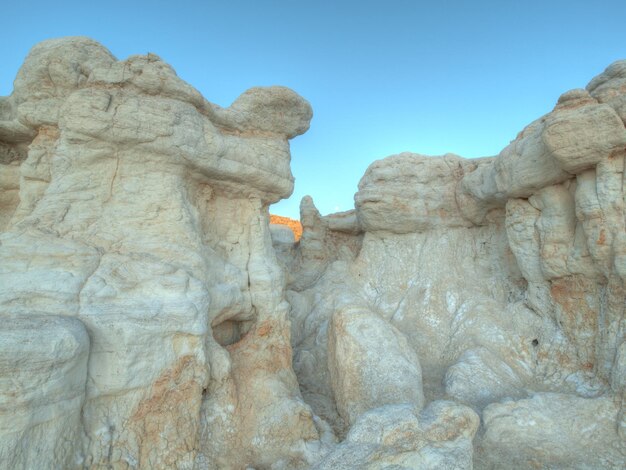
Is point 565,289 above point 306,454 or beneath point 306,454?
above

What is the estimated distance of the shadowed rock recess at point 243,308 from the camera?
3.56 metres

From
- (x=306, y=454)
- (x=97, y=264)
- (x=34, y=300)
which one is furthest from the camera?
(x=306, y=454)

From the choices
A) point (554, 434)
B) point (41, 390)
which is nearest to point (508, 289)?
point (554, 434)

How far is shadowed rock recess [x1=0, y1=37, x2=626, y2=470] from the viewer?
11.7ft

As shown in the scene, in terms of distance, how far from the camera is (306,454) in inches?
182

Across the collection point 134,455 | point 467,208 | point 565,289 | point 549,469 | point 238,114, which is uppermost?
point 238,114

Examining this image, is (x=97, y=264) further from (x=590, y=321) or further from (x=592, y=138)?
(x=590, y=321)

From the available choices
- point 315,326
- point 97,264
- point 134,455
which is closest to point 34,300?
point 97,264

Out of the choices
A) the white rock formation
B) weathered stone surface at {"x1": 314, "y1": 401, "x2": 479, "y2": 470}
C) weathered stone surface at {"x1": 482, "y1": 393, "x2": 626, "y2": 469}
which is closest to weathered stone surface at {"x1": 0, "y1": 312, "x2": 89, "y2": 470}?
weathered stone surface at {"x1": 314, "y1": 401, "x2": 479, "y2": 470}

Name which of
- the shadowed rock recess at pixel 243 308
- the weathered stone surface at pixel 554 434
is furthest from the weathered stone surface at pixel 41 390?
the weathered stone surface at pixel 554 434

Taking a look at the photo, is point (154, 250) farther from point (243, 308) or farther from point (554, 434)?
point (554, 434)

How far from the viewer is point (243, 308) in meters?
5.74

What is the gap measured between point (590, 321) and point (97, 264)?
22.2 feet

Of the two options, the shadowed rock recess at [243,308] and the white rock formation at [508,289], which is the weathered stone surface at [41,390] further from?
the white rock formation at [508,289]
